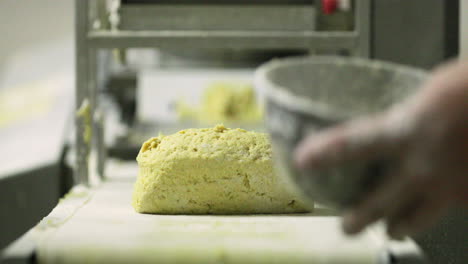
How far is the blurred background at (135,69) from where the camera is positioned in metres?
1.37

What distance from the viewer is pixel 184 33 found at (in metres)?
1.33

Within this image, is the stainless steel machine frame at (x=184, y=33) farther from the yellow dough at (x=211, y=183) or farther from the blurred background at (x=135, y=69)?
the yellow dough at (x=211, y=183)

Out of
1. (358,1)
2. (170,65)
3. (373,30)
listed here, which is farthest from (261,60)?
(358,1)

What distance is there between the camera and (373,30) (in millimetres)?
1577

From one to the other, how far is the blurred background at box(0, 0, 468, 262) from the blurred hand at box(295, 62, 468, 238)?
126mm

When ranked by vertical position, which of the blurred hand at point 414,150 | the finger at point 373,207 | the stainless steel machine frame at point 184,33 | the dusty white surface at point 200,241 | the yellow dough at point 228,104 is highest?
the stainless steel machine frame at point 184,33

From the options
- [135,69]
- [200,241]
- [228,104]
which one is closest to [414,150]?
[200,241]

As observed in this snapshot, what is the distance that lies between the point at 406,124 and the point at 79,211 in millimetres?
631

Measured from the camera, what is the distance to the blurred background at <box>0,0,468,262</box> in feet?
4.49

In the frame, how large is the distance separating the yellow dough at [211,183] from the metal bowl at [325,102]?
339mm

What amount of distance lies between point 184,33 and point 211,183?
0.51 metres

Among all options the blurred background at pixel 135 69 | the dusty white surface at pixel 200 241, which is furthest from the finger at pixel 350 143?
the dusty white surface at pixel 200 241

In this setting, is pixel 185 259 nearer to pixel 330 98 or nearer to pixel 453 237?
pixel 330 98

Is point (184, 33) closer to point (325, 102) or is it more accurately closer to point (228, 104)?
point (325, 102)
